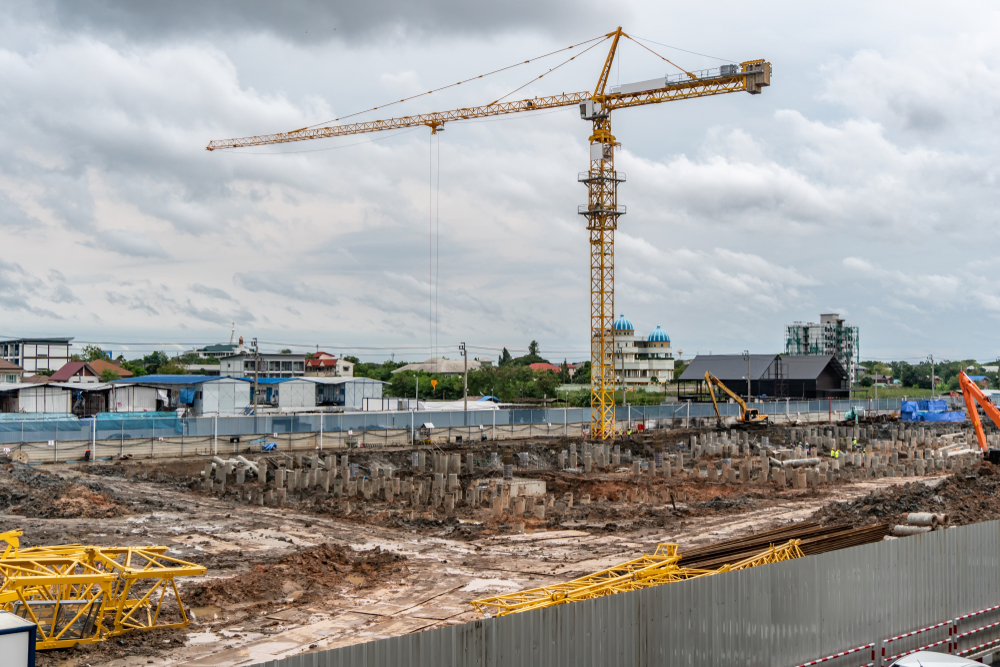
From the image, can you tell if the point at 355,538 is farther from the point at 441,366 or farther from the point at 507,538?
the point at 441,366

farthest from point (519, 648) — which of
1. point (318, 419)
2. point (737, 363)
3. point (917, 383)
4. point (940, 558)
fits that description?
point (917, 383)

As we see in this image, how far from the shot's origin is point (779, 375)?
92625mm

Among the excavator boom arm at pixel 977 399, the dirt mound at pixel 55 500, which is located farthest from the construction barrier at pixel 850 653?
the excavator boom arm at pixel 977 399

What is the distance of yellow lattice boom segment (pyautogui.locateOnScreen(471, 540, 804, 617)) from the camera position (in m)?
11.6

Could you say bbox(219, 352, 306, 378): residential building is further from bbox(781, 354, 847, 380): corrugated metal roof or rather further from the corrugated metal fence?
the corrugated metal fence

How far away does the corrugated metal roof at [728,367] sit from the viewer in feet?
310

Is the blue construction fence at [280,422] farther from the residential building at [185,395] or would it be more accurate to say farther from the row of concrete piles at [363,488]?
the row of concrete piles at [363,488]

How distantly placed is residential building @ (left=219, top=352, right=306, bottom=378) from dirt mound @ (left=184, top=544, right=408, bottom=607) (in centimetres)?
7797

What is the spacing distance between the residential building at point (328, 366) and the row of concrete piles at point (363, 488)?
285 feet

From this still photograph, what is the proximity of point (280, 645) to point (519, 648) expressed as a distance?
7.08 m

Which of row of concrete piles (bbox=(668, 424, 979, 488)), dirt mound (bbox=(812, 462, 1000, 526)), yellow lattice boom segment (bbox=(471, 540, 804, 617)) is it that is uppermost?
yellow lattice boom segment (bbox=(471, 540, 804, 617))

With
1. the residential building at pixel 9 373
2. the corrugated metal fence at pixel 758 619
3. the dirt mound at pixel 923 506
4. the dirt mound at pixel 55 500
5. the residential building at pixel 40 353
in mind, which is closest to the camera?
the corrugated metal fence at pixel 758 619

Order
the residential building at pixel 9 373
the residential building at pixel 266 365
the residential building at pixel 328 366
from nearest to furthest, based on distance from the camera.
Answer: the residential building at pixel 9 373 → the residential building at pixel 266 365 → the residential building at pixel 328 366

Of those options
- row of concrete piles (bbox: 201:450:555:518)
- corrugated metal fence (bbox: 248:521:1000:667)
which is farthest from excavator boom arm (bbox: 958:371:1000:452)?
corrugated metal fence (bbox: 248:521:1000:667)
